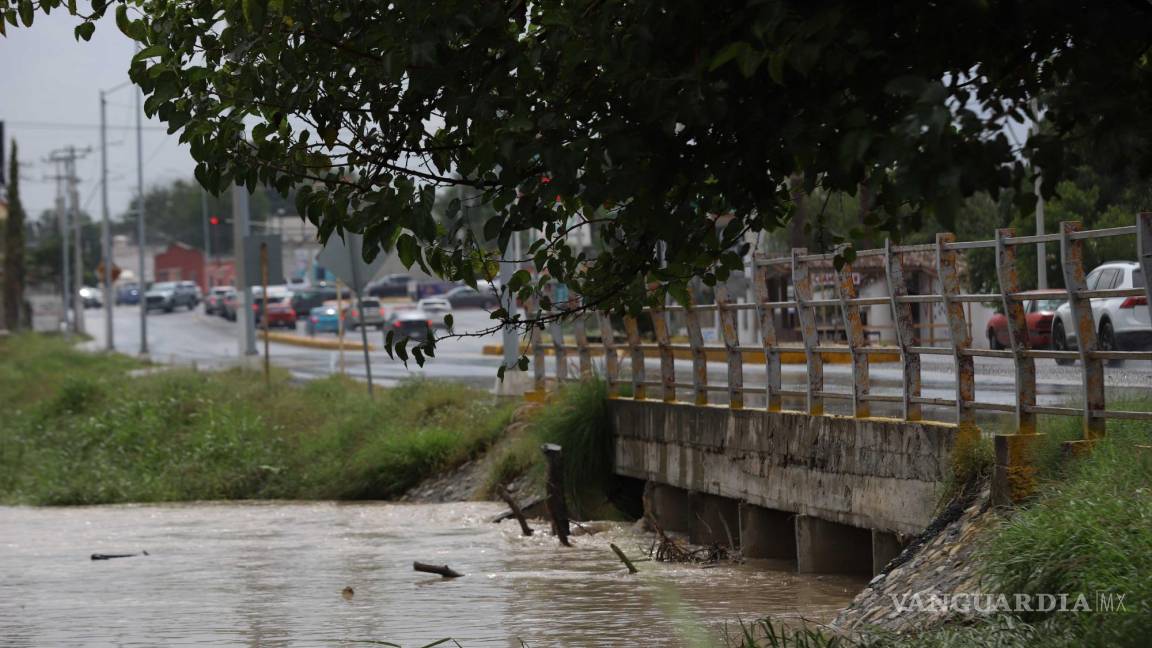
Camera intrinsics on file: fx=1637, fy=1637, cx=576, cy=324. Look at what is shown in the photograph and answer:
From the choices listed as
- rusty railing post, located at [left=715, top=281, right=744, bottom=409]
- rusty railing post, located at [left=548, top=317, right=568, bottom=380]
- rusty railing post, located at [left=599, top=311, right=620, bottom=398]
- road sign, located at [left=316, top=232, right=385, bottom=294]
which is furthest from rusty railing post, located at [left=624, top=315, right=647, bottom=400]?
road sign, located at [left=316, top=232, right=385, bottom=294]

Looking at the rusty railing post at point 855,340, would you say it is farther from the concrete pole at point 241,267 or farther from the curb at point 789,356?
the concrete pole at point 241,267

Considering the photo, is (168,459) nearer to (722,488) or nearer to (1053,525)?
(722,488)

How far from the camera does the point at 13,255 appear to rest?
8506 cm

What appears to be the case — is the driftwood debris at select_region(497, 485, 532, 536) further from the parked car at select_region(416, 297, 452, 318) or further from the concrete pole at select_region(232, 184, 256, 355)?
the parked car at select_region(416, 297, 452, 318)

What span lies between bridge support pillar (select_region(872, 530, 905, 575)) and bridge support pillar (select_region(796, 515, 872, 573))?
38.0 inches

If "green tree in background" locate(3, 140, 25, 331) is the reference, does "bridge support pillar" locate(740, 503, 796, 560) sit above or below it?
below

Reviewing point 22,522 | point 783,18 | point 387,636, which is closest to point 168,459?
point 22,522

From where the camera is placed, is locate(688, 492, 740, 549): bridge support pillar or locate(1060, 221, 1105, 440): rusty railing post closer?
locate(1060, 221, 1105, 440): rusty railing post

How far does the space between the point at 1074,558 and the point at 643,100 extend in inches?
131

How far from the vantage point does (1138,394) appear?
10.0 m

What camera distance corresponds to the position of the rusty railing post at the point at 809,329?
473 inches

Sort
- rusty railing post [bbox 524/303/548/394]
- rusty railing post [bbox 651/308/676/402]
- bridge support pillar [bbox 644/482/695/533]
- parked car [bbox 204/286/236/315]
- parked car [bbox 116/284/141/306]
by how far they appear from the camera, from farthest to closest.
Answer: parked car [bbox 116/284/141/306] < parked car [bbox 204/286/236/315] < rusty railing post [bbox 524/303/548/394] < bridge support pillar [bbox 644/482/695/533] < rusty railing post [bbox 651/308/676/402]

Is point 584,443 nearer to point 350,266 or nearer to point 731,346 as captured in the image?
point 731,346

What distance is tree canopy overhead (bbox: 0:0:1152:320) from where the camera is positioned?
4517 mm
